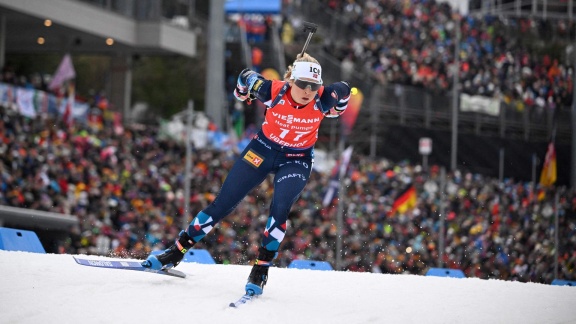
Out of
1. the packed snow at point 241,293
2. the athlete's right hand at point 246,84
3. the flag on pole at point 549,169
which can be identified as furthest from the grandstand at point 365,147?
the athlete's right hand at point 246,84

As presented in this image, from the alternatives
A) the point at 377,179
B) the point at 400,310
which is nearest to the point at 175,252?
the point at 400,310

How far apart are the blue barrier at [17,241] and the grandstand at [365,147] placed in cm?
376

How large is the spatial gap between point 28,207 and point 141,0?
50.7 feet

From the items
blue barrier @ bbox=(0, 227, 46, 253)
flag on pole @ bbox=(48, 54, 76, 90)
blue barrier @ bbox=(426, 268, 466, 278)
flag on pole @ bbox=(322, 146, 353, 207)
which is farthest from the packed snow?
flag on pole @ bbox=(48, 54, 76, 90)

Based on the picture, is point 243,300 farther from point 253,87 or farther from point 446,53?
point 446,53

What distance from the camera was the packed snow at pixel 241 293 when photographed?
7.34 metres

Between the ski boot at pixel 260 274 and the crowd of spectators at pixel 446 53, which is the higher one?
the crowd of spectators at pixel 446 53

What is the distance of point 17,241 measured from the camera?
10.9 metres

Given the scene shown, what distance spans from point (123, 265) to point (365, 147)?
73.5 ft

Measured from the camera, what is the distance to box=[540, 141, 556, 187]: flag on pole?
1005 inches

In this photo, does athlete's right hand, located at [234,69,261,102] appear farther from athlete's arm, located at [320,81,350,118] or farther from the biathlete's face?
athlete's arm, located at [320,81,350,118]

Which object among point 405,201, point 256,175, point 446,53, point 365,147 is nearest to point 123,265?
point 256,175

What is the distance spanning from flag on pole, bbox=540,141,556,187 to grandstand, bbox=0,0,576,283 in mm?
448

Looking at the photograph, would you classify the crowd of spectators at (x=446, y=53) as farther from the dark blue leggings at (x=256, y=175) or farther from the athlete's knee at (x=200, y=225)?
the athlete's knee at (x=200, y=225)
